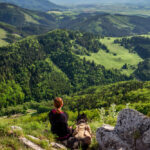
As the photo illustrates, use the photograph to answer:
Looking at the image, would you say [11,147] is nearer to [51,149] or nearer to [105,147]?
[51,149]

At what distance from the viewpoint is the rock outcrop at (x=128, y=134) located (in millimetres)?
12781

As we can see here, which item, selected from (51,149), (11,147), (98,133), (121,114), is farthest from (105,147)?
(11,147)

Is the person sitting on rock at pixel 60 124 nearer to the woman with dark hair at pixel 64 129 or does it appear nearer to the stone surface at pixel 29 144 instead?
the woman with dark hair at pixel 64 129

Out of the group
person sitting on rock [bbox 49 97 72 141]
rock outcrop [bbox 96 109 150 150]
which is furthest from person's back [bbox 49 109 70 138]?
rock outcrop [bbox 96 109 150 150]

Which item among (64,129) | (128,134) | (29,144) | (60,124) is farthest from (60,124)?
(128,134)

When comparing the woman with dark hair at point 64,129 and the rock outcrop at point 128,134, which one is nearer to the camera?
the rock outcrop at point 128,134

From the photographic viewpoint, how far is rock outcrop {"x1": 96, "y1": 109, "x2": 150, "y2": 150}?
12781 millimetres

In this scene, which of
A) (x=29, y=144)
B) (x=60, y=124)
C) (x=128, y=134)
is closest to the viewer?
(x=128, y=134)

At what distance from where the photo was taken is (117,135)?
14.4 meters

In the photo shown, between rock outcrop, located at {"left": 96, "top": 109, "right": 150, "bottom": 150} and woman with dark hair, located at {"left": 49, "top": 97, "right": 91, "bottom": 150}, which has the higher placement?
rock outcrop, located at {"left": 96, "top": 109, "right": 150, "bottom": 150}

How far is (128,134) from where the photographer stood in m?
13.7

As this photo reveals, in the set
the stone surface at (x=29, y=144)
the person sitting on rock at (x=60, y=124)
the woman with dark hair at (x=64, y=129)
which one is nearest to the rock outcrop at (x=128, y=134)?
the woman with dark hair at (x=64, y=129)

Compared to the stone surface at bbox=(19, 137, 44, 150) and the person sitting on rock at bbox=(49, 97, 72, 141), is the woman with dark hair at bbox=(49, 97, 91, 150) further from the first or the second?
the stone surface at bbox=(19, 137, 44, 150)

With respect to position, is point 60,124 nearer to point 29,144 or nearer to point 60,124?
point 60,124
